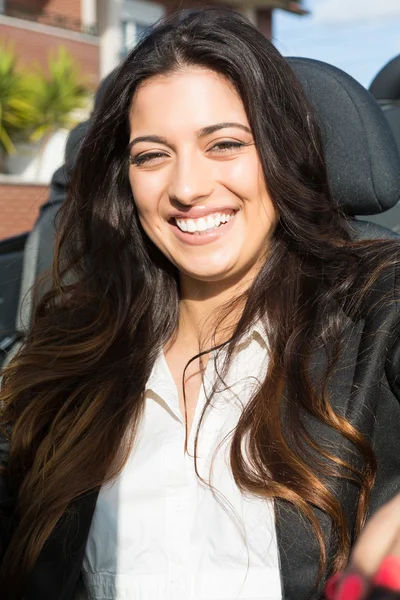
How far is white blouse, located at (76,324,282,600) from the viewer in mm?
1405

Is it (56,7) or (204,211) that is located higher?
(56,7)

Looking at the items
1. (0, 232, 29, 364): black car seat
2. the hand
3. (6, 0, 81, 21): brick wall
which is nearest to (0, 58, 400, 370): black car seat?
(0, 232, 29, 364): black car seat

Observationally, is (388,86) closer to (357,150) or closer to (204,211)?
(357,150)

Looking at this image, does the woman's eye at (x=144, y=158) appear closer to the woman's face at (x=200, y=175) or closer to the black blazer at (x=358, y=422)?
the woman's face at (x=200, y=175)

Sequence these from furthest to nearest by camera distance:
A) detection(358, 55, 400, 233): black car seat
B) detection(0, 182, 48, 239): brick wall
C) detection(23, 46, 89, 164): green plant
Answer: detection(23, 46, 89, 164): green plant < detection(0, 182, 48, 239): brick wall < detection(358, 55, 400, 233): black car seat

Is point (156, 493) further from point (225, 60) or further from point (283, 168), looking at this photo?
point (225, 60)

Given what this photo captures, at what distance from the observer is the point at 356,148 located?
1.71m

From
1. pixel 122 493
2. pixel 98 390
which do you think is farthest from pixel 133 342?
pixel 122 493

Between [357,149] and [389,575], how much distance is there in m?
1.36

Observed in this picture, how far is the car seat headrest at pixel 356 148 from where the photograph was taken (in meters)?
1.70

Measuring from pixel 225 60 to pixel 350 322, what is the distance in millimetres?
515

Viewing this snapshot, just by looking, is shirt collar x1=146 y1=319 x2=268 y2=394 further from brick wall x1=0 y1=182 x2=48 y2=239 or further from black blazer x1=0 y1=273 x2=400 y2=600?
brick wall x1=0 y1=182 x2=48 y2=239

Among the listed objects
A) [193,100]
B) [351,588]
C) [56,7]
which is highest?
[56,7]

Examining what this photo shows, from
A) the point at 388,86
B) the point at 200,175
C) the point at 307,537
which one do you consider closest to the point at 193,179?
the point at 200,175
